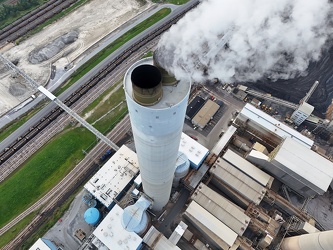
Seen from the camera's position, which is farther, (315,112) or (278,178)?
(315,112)

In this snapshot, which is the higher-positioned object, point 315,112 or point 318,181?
point 315,112

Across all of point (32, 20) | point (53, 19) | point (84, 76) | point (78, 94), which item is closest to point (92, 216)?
point (78, 94)

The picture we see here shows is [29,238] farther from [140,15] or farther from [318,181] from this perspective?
[140,15]

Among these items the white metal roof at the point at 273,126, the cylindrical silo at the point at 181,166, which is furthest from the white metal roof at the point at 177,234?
the white metal roof at the point at 273,126

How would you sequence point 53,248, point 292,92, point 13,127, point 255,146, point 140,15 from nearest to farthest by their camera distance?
point 53,248 < point 255,146 < point 13,127 < point 292,92 < point 140,15

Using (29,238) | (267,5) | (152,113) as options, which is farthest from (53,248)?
(267,5)

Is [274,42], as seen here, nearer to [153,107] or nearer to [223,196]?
[223,196]

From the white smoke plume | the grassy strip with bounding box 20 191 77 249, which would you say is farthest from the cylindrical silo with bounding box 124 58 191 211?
the grassy strip with bounding box 20 191 77 249
